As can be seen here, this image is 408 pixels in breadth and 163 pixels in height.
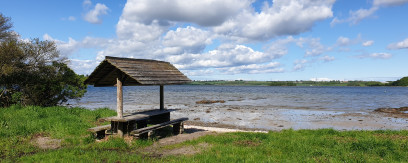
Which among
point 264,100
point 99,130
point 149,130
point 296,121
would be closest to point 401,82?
point 264,100

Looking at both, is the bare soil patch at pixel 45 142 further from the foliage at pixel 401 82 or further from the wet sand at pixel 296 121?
the foliage at pixel 401 82

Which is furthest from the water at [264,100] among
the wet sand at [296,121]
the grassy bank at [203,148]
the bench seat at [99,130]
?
the bench seat at [99,130]

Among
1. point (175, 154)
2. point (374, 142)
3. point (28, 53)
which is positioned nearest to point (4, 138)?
point (175, 154)

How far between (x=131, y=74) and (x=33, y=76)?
12.3 metres

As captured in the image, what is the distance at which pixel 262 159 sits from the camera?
7418mm

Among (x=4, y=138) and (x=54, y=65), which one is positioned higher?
(x=54, y=65)

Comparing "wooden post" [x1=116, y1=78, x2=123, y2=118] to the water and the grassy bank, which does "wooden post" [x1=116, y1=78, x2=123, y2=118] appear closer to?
the grassy bank

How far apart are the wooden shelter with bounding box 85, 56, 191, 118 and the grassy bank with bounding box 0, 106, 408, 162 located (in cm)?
Answer: 218

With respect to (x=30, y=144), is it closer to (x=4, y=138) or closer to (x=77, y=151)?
(x=4, y=138)

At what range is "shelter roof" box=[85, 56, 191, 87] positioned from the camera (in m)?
10.5

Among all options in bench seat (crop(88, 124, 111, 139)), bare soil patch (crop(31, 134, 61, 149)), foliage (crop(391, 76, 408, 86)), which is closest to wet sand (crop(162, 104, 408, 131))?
bench seat (crop(88, 124, 111, 139))

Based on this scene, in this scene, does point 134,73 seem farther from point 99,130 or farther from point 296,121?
point 296,121

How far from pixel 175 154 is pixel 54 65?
50.0 feet

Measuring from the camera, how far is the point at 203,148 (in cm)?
906
